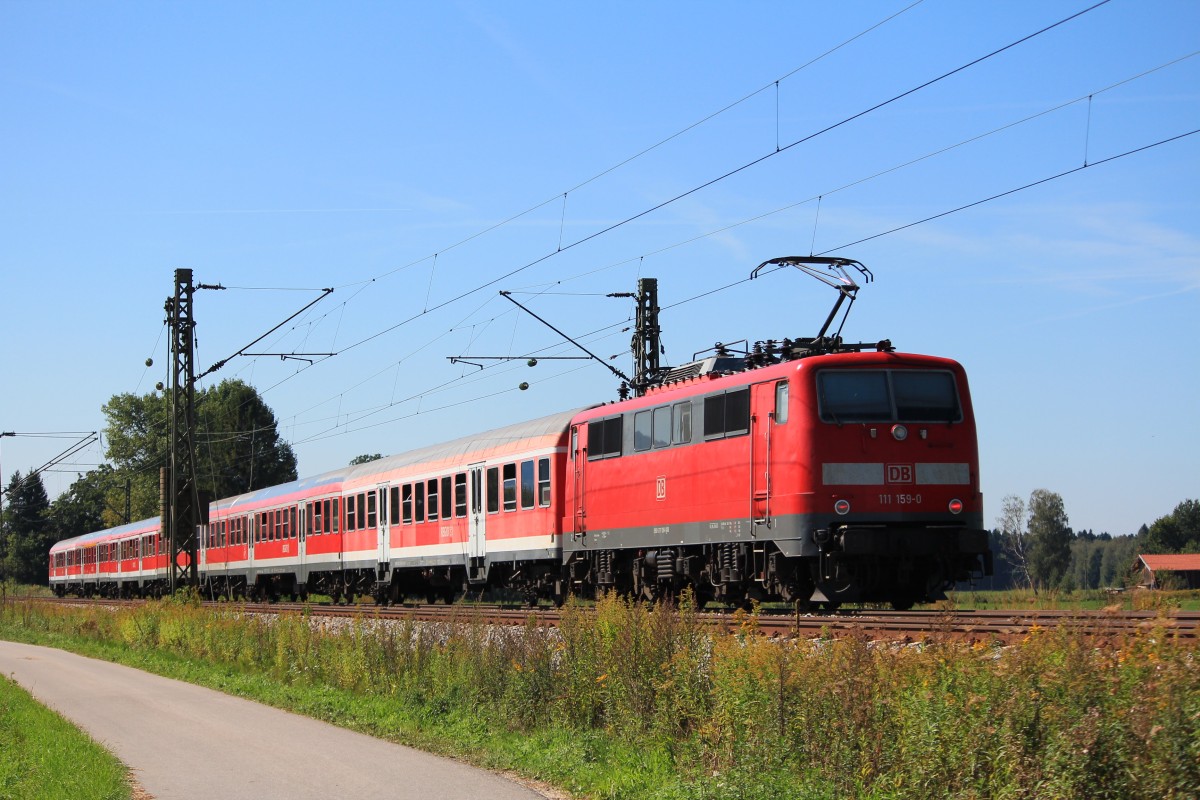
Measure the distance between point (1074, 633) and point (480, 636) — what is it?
9217mm

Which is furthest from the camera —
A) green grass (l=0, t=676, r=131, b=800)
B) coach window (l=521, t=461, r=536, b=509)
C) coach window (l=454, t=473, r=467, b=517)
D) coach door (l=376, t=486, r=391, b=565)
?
coach door (l=376, t=486, r=391, b=565)

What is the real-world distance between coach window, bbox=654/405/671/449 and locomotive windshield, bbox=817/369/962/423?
13.7 ft

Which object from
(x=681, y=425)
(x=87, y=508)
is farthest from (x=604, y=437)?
(x=87, y=508)

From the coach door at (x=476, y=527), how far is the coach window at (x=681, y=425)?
928cm

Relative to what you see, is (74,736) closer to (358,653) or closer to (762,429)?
(358,653)

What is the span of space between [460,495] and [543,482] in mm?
4750

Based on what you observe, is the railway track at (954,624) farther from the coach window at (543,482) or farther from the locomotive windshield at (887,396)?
the coach window at (543,482)

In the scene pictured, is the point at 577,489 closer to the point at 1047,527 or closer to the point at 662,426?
the point at 662,426

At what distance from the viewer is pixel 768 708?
1066cm

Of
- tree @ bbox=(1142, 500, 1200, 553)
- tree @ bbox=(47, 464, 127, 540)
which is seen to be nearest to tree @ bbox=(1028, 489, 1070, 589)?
tree @ bbox=(1142, 500, 1200, 553)

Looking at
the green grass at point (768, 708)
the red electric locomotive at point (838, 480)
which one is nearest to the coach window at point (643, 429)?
the red electric locomotive at point (838, 480)

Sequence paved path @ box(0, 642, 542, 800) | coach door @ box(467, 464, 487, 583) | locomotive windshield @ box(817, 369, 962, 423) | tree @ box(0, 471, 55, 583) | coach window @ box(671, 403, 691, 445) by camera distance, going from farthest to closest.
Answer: tree @ box(0, 471, 55, 583) → coach door @ box(467, 464, 487, 583) → coach window @ box(671, 403, 691, 445) → locomotive windshield @ box(817, 369, 962, 423) → paved path @ box(0, 642, 542, 800)

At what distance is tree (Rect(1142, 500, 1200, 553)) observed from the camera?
329 feet

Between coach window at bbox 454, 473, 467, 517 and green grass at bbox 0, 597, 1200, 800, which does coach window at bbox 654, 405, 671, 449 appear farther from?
coach window at bbox 454, 473, 467, 517
